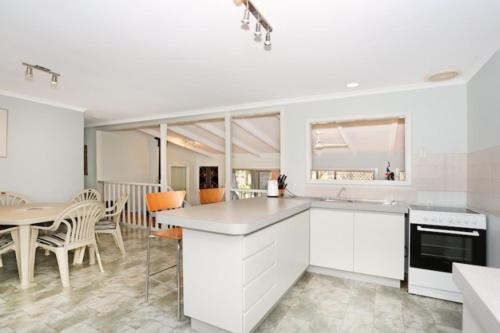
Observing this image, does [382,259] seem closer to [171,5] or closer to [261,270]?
[261,270]

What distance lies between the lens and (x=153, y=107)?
14.4 ft

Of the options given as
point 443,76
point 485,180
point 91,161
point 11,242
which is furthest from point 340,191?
point 91,161

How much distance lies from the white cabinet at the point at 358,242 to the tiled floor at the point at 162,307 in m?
0.19

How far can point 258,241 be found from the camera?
1.91 m

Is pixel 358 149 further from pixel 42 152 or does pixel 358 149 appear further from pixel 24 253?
pixel 42 152

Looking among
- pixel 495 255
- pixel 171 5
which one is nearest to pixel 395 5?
pixel 171 5

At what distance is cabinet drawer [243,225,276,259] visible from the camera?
177 cm

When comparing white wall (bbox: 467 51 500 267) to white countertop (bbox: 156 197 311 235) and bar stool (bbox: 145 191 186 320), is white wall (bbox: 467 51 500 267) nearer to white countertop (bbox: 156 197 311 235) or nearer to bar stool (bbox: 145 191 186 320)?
white countertop (bbox: 156 197 311 235)

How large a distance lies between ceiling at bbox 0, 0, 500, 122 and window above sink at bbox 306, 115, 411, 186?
0.67 meters

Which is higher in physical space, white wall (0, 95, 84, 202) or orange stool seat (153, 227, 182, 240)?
white wall (0, 95, 84, 202)

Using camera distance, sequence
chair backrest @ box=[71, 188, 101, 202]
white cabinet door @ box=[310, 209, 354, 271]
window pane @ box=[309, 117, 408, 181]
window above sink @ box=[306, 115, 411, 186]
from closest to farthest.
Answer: white cabinet door @ box=[310, 209, 354, 271] → window above sink @ box=[306, 115, 411, 186] → window pane @ box=[309, 117, 408, 181] → chair backrest @ box=[71, 188, 101, 202]

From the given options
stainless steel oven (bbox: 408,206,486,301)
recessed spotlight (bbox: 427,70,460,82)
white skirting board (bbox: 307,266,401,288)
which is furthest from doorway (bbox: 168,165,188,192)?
recessed spotlight (bbox: 427,70,460,82)

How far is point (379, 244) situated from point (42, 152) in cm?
481

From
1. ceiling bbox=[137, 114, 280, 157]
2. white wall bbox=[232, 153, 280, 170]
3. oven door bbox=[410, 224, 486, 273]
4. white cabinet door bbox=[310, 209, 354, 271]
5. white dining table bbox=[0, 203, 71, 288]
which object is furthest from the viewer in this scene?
white wall bbox=[232, 153, 280, 170]
